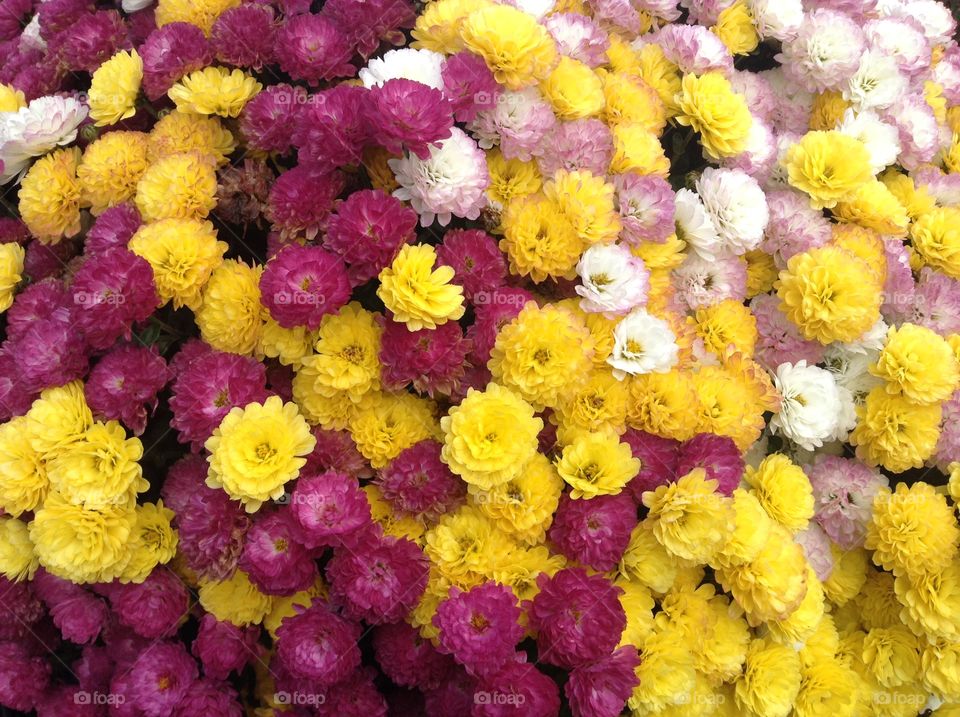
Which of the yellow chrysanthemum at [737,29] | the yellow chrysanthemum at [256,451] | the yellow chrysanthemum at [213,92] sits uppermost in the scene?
the yellow chrysanthemum at [213,92]

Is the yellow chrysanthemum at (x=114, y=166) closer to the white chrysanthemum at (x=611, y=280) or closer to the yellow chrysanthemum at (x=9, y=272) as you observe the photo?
the yellow chrysanthemum at (x=9, y=272)

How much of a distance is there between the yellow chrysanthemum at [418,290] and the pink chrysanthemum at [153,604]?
0.85 metres

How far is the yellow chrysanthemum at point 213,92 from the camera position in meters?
1.99

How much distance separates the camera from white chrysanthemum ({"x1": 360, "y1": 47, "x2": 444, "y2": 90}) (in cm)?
191

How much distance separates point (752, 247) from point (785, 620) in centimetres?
100

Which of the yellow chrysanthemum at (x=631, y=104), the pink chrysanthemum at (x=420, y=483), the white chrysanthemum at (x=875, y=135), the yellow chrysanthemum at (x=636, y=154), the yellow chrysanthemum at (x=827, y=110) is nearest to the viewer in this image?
the pink chrysanthemum at (x=420, y=483)

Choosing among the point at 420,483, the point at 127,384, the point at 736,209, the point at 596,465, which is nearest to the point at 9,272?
the point at 127,384

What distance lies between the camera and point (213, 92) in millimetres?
1991

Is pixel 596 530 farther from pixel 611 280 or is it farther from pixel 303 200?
pixel 303 200

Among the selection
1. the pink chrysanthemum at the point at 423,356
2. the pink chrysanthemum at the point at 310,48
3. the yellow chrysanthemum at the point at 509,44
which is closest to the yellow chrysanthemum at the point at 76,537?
the pink chrysanthemum at the point at 423,356

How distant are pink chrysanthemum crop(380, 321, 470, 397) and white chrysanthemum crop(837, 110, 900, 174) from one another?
5.04 ft

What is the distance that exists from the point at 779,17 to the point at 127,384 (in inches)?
87.9

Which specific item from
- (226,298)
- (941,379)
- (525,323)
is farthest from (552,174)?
(941,379)

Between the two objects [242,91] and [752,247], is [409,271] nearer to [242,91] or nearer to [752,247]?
[242,91]
